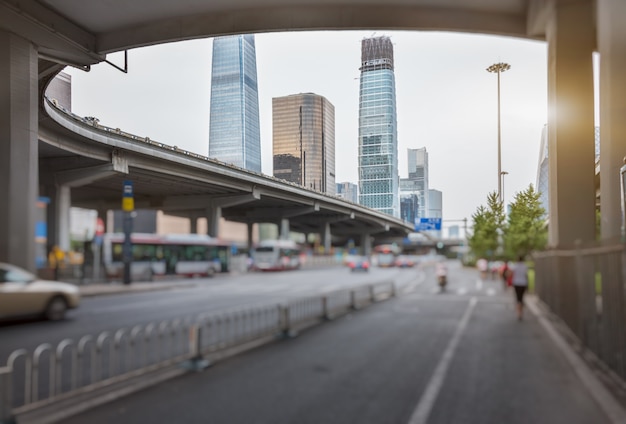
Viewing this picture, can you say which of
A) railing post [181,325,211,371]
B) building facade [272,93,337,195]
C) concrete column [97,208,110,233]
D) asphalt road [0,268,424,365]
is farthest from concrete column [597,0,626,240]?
railing post [181,325,211,371]

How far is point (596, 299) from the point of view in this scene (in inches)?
238

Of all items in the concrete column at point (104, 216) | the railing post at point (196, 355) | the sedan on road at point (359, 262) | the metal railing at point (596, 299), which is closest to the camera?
the concrete column at point (104, 216)

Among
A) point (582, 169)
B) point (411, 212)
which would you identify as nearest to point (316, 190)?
point (411, 212)

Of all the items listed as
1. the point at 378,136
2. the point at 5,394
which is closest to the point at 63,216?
the point at 378,136

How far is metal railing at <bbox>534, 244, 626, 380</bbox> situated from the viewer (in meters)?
4.50

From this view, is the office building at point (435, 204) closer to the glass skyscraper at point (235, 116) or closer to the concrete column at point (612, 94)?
the concrete column at point (612, 94)

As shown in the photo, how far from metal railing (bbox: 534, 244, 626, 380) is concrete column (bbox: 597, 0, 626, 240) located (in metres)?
2.11

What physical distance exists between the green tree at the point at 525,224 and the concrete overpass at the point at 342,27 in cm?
5

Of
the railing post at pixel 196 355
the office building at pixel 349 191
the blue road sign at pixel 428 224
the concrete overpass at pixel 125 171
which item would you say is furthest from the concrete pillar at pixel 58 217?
the railing post at pixel 196 355

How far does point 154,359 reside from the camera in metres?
9.74

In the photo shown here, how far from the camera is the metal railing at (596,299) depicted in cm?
450

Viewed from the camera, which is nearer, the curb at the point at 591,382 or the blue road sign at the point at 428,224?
the blue road sign at the point at 428,224

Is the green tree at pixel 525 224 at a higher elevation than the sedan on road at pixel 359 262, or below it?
higher

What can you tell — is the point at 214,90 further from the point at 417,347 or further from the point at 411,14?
the point at 417,347
